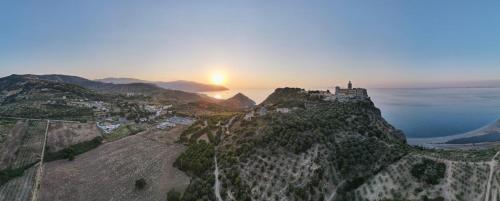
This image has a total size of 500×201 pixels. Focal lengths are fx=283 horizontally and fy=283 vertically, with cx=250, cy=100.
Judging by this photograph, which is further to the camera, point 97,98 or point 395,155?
point 97,98

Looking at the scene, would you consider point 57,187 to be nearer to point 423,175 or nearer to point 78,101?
point 423,175

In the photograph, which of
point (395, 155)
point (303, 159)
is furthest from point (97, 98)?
point (395, 155)

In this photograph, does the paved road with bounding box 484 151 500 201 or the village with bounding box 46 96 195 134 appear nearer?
the paved road with bounding box 484 151 500 201

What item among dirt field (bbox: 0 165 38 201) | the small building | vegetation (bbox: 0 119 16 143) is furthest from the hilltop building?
vegetation (bbox: 0 119 16 143)

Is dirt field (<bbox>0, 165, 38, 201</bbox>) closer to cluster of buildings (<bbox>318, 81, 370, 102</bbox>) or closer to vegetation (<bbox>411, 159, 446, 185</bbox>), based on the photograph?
vegetation (<bbox>411, 159, 446, 185</bbox>)

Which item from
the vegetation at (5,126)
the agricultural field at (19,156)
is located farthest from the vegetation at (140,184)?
the vegetation at (5,126)

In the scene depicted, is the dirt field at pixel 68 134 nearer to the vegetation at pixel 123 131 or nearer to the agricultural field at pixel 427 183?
the vegetation at pixel 123 131

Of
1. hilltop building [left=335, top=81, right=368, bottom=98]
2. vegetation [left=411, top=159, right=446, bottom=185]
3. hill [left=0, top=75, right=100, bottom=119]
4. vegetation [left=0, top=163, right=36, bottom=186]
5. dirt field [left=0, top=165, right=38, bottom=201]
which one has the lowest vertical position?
dirt field [left=0, top=165, right=38, bottom=201]
